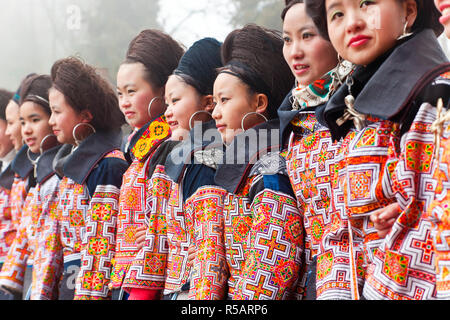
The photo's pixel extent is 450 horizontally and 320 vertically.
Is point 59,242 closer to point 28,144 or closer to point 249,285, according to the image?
point 28,144

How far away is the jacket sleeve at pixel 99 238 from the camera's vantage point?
3.53 metres

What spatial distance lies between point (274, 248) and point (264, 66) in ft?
3.07

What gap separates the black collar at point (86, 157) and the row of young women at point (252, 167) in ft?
0.04

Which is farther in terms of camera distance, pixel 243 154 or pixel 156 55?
pixel 156 55

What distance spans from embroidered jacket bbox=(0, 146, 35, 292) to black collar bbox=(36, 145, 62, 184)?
0.23 meters

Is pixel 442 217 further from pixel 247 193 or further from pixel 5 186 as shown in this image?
pixel 5 186

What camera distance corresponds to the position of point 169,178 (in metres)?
3.26

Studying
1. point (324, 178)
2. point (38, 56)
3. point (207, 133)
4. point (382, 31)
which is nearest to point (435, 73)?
point (382, 31)

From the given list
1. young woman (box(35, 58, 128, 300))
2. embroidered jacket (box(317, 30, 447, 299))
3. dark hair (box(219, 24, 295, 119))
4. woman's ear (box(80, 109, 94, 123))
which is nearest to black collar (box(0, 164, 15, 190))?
young woman (box(35, 58, 128, 300))

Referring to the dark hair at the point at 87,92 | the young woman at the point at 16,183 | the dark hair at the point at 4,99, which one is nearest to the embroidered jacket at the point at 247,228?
the dark hair at the point at 87,92

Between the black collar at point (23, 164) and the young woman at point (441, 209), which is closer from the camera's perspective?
the young woman at point (441, 209)

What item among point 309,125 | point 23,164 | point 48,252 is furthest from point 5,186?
point 309,125

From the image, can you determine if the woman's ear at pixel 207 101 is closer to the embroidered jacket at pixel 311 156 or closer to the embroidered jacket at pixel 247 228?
the embroidered jacket at pixel 247 228

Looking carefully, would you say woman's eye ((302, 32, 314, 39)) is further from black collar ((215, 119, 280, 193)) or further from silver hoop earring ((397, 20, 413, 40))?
silver hoop earring ((397, 20, 413, 40))
